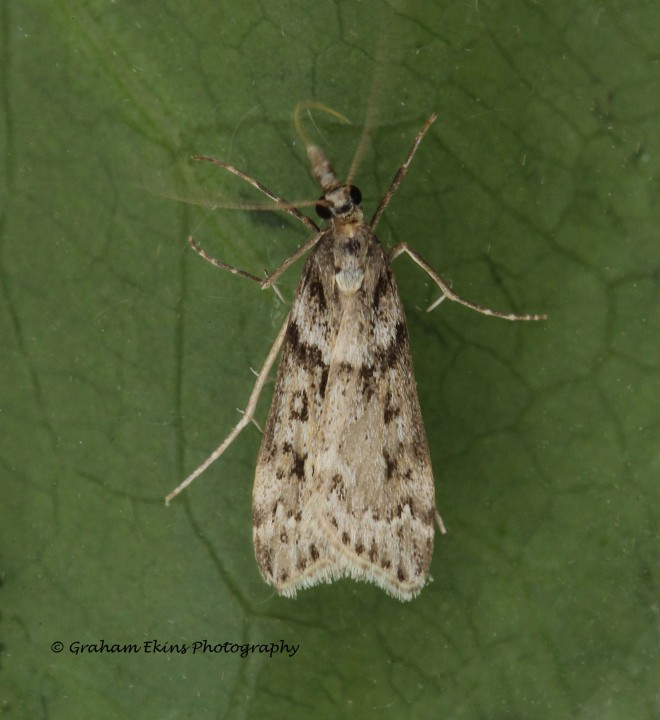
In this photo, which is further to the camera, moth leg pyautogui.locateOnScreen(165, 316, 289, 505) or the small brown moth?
moth leg pyautogui.locateOnScreen(165, 316, 289, 505)

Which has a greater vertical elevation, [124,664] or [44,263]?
[44,263]

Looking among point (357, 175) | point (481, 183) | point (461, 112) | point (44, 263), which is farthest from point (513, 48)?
point (44, 263)

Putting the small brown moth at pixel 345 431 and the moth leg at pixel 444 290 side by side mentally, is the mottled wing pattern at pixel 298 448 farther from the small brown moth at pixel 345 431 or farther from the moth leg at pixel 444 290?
the moth leg at pixel 444 290

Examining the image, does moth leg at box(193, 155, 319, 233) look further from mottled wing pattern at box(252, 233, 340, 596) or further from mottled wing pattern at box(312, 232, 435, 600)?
mottled wing pattern at box(312, 232, 435, 600)

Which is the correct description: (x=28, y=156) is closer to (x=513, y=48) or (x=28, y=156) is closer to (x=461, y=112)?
(x=461, y=112)

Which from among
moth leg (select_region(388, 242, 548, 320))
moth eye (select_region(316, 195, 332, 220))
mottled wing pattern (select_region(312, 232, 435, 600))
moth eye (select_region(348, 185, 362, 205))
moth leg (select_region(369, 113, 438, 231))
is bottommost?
mottled wing pattern (select_region(312, 232, 435, 600))

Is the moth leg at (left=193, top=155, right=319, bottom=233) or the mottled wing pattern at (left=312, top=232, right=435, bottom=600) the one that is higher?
the moth leg at (left=193, top=155, right=319, bottom=233)

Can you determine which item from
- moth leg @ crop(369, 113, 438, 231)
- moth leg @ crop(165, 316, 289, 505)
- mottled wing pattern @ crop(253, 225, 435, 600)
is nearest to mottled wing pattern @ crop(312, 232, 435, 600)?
mottled wing pattern @ crop(253, 225, 435, 600)
